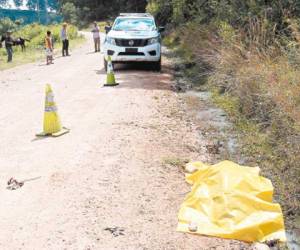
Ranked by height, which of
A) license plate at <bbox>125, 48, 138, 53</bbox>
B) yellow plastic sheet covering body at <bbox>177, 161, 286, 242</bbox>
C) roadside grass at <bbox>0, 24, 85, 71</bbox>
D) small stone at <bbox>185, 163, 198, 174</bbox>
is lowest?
roadside grass at <bbox>0, 24, 85, 71</bbox>

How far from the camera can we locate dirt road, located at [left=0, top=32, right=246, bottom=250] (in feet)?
14.7

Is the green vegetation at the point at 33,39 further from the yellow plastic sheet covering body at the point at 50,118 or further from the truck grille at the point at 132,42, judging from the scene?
the yellow plastic sheet covering body at the point at 50,118

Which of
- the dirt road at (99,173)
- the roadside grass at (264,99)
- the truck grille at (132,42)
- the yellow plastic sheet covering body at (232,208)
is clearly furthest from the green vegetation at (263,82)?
the truck grille at (132,42)

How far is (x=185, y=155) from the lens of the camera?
7020 mm

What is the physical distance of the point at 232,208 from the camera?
15.4 feet

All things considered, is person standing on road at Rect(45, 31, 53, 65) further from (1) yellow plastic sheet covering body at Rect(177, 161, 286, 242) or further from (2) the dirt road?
(1) yellow plastic sheet covering body at Rect(177, 161, 286, 242)

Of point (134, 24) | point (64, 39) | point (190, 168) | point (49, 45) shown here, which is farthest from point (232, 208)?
point (64, 39)

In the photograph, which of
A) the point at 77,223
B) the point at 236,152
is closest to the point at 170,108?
the point at 236,152

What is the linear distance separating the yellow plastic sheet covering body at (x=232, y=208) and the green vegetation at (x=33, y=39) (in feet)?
57.8

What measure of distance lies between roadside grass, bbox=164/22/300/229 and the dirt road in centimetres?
95

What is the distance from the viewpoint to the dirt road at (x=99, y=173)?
14.7ft

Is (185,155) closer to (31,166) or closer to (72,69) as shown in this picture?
(31,166)

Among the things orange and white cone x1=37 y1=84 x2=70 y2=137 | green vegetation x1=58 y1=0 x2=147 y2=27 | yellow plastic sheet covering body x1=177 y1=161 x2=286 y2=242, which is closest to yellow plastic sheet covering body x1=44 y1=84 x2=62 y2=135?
orange and white cone x1=37 y1=84 x2=70 y2=137

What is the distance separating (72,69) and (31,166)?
1181cm
